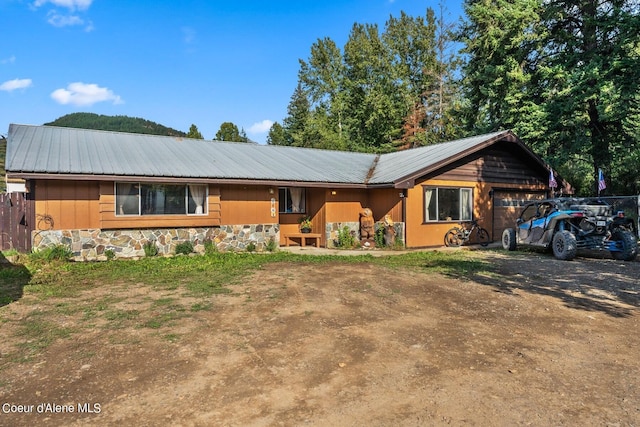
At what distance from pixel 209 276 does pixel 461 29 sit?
2130 cm

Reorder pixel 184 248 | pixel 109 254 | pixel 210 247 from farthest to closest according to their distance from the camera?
pixel 210 247, pixel 184 248, pixel 109 254

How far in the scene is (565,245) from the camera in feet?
34.7

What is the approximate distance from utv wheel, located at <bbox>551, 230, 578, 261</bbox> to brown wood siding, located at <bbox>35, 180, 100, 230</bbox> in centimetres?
1265

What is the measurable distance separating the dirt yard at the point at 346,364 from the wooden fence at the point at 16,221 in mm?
5542

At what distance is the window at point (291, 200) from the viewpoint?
48.0ft

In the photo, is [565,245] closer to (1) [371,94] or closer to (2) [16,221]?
(2) [16,221]

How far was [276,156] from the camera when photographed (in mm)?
16188

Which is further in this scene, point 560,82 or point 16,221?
point 560,82

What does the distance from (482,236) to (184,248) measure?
1049 centimetres

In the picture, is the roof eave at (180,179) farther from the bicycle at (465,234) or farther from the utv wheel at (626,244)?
the utv wheel at (626,244)

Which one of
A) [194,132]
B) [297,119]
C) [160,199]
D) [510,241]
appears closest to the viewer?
[160,199]

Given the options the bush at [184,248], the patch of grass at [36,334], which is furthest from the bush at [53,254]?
the patch of grass at [36,334]

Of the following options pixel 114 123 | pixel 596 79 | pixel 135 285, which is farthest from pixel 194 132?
pixel 135 285

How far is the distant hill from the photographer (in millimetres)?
53312
